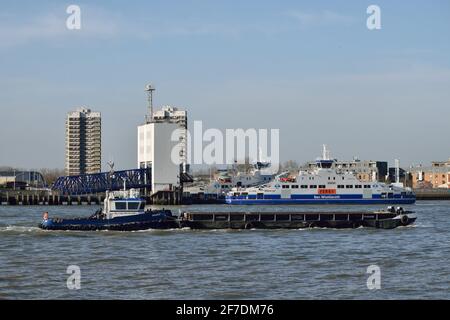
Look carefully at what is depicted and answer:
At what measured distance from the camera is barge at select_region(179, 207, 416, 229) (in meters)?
55.0

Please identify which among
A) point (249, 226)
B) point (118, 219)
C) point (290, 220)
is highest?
point (118, 219)

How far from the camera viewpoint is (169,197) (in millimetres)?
124625

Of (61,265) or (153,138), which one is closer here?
(61,265)

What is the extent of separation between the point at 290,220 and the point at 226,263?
2218 centimetres

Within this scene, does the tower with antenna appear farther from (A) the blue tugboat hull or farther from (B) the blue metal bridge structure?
(A) the blue tugboat hull

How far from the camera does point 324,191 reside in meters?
118

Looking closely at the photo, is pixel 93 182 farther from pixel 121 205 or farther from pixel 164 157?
pixel 121 205

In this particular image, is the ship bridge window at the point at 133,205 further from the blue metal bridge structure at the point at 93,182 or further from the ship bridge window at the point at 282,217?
the blue metal bridge structure at the point at 93,182

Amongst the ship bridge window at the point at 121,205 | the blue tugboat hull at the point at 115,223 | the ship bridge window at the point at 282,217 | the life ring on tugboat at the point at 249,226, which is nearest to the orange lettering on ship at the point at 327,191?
the ship bridge window at the point at 282,217

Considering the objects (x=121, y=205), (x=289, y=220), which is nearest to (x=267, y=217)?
(x=289, y=220)
